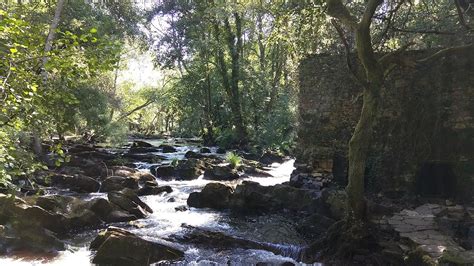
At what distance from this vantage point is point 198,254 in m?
7.08

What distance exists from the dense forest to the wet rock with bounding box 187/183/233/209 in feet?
0.12

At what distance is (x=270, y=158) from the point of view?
20.4 meters

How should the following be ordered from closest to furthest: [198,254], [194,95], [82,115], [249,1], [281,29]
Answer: [198,254]
[281,29]
[82,115]
[249,1]
[194,95]

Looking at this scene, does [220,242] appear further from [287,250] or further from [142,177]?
[142,177]

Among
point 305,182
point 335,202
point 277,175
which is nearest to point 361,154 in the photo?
point 335,202

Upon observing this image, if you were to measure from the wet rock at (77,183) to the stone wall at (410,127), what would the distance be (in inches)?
258

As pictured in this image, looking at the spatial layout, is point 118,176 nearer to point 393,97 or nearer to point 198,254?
point 198,254

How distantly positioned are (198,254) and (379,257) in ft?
9.97

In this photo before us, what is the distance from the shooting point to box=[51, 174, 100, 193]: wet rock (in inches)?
470

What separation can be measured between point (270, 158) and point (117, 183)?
9.72 metres

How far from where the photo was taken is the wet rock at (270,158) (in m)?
20.0

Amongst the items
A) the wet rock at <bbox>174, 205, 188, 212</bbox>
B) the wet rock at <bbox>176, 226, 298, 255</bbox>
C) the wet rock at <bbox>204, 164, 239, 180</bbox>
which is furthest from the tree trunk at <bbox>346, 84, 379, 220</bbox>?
the wet rock at <bbox>204, 164, 239, 180</bbox>

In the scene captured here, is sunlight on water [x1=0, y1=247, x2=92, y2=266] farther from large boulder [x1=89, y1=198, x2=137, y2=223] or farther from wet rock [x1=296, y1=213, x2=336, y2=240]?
wet rock [x1=296, y1=213, x2=336, y2=240]

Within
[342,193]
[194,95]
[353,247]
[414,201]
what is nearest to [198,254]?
[353,247]
